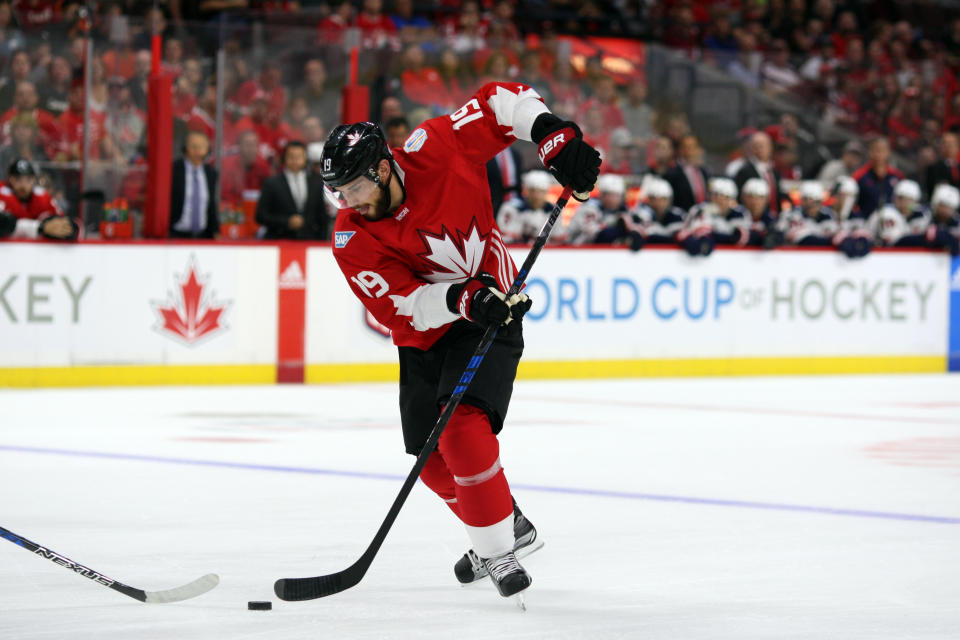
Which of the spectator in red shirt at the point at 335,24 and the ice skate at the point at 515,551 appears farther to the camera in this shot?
the spectator in red shirt at the point at 335,24

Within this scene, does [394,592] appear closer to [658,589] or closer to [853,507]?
[658,589]

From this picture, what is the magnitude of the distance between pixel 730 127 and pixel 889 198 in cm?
139

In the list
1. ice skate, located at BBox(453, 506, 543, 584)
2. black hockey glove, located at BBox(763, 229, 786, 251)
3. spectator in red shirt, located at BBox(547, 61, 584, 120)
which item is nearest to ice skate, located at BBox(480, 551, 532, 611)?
ice skate, located at BBox(453, 506, 543, 584)

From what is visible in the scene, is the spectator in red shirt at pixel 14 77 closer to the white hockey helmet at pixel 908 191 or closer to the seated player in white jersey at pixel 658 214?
the seated player in white jersey at pixel 658 214

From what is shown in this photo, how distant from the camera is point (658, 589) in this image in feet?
12.0

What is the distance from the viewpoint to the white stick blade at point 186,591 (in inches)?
133

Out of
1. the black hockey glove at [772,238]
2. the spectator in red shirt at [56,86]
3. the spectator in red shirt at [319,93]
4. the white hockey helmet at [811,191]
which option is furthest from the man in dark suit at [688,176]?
the spectator in red shirt at [56,86]

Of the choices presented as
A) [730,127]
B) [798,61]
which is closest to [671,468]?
[730,127]

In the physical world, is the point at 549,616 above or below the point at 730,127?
below

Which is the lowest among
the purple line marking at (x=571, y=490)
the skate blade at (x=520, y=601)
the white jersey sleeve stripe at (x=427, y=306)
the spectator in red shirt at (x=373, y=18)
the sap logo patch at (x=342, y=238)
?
the purple line marking at (x=571, y=490)

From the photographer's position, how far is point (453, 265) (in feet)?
11.7

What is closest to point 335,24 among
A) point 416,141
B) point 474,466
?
point 416,141

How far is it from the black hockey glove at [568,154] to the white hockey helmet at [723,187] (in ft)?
21.1

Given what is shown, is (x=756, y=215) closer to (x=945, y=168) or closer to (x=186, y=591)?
(x=945, y=168)
